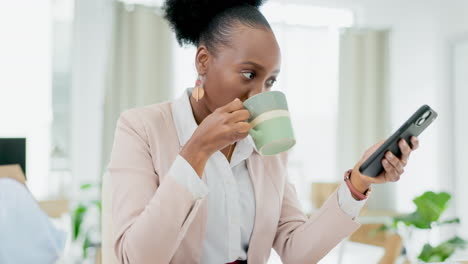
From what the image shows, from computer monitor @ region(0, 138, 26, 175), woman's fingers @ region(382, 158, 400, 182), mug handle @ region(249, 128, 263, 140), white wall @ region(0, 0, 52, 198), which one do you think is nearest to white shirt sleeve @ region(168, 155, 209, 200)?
mug handle @ region(249, 128, 263, 140)

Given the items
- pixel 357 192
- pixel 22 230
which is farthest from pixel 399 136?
pixel 22 230

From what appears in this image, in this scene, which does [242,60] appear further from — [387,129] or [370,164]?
[387,129]

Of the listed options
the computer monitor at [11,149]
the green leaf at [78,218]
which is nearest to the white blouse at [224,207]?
the computer monitor at [11,149]

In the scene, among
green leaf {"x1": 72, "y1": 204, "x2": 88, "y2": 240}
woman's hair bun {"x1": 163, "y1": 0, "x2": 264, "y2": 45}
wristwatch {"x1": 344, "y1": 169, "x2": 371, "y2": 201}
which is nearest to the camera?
wristwatch {"x1": 344, "y1": 169, "x2": 371, "y2": 201}

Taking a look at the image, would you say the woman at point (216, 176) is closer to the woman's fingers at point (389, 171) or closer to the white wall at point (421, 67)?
the woman's fingers at point (389, 171)

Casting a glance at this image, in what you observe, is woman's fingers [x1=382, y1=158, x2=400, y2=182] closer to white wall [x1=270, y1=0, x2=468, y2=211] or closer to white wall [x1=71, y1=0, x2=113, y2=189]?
white wall [x1=71, y1=0, x2=113, y2=189]

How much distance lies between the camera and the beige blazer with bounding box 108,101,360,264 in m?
0.77

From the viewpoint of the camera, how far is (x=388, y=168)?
32.4 inches

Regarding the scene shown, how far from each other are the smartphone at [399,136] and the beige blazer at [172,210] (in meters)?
0.12

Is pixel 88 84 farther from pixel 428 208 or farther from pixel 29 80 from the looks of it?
pixel 428 208

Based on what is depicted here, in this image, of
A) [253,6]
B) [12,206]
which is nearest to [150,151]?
[253,6]

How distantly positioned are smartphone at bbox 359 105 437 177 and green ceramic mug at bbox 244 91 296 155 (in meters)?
0.17

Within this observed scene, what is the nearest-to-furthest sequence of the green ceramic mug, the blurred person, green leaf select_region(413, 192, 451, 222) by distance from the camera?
the green ceramic mug, the blurred person, green leaf select_region(413, 192, 451, 222)

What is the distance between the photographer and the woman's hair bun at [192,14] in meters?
1.04
